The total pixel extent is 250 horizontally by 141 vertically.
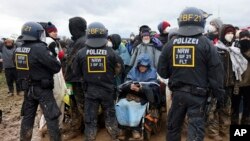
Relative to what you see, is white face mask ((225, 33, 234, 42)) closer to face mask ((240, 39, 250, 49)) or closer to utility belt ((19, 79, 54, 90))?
face mask ((240, 39, 250, 49))

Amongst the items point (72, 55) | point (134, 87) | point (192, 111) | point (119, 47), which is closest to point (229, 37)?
point (134, 87)

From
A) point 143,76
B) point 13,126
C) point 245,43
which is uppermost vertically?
point 245,43

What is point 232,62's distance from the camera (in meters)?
6.41

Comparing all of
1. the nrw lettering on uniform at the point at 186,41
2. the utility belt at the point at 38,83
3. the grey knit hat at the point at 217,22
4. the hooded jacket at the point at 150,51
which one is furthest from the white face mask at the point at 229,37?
the utility belt at the point at 38,83

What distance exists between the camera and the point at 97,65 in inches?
228

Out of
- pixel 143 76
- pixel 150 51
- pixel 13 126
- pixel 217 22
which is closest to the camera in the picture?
pixel 143 76

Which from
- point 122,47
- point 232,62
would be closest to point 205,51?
point 232,62

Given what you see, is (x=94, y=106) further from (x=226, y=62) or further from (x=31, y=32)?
(x=226, y=62)

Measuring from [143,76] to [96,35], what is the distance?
1.48m

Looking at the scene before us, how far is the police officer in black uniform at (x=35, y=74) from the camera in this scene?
18.5 ft

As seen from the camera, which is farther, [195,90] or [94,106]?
[94,106]

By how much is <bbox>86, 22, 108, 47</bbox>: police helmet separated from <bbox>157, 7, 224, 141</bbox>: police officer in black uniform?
50.2 inches

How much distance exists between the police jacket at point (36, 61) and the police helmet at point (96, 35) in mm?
650

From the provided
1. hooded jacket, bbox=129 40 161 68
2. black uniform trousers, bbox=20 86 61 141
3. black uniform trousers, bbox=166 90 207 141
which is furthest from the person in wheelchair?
black uniform trousers, bbox=166 90 207 141
